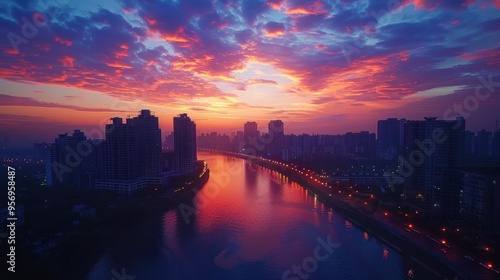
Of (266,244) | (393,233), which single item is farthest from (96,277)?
(393,233)

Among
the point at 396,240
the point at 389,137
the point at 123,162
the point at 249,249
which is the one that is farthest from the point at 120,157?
the point at 389,137

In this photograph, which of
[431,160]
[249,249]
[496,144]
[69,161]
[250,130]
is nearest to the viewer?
[249,249]

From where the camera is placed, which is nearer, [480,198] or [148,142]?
[480,198]

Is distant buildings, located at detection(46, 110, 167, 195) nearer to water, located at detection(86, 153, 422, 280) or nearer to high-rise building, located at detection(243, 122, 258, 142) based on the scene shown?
water, located at detection(86, 153, 422, 280)

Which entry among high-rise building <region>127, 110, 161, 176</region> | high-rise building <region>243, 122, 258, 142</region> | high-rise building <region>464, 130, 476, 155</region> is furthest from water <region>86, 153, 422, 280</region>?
high-rise building <region>243, 122, 258, 142</region>

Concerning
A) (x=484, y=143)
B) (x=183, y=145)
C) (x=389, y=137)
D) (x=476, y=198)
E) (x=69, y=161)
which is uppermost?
(x=389, y=137)

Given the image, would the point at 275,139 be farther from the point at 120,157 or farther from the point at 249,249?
the point at 249,249
